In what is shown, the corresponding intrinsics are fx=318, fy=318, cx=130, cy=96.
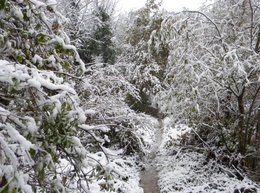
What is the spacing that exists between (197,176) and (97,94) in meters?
3.78

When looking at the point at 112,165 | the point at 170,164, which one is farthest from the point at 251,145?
the point at 112,165

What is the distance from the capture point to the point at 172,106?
28.3ft

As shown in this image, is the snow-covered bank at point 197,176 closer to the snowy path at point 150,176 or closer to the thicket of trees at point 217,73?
the snowy path at point 150,176

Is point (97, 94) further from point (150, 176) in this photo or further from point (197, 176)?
point (197, 176)

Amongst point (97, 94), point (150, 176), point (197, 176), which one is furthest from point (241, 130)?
point (97, 94)

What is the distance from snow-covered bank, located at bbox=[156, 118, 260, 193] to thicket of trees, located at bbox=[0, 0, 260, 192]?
1.52 feet

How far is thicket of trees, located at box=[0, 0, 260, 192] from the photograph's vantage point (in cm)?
230

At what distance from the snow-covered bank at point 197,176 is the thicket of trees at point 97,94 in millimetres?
463

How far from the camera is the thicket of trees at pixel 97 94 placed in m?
2.30

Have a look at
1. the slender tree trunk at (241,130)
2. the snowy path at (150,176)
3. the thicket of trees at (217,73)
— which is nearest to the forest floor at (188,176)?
the snowy path at (150,176)

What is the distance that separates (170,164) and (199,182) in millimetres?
2060

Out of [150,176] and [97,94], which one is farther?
[150,176]

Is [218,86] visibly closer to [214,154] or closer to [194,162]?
[214,154]

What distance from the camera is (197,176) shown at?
29.1 ft
